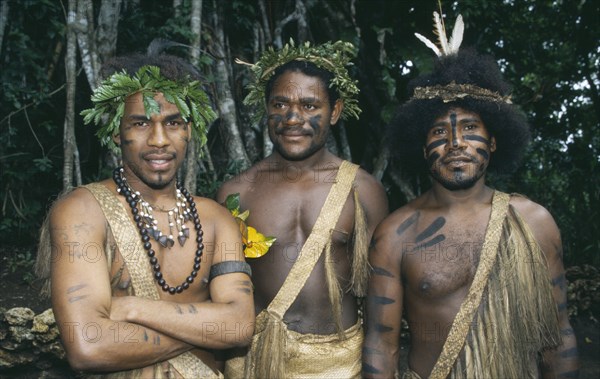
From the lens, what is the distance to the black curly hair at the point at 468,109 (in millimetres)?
2939

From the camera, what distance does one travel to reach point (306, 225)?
3.38 m

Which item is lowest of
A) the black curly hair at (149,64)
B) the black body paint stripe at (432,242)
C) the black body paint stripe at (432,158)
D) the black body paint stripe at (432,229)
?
the black body paint stripe at (432,242)

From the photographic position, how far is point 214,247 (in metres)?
2.70

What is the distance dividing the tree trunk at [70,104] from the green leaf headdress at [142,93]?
2195mm

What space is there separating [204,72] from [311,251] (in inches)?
106

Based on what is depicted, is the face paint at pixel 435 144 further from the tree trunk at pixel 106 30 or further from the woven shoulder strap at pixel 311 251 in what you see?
the tree trunk at pixel 106 30

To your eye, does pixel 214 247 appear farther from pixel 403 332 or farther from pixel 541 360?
pixel 403 332

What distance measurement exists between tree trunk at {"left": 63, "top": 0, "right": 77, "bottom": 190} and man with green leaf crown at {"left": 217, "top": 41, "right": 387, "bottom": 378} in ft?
6.18

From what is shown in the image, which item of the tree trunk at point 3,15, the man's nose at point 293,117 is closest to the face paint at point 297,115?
the man's nose at point 293,117

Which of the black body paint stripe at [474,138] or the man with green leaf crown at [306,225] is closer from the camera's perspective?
the black body paint stripe at [474,138]

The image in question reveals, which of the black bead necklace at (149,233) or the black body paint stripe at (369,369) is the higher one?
the black bead necklace at (149,233)

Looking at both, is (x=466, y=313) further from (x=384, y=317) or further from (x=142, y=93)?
(x=142, y=93)

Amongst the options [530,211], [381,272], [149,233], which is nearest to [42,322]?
[149,233]

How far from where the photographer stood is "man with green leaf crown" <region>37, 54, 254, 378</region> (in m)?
2.28
